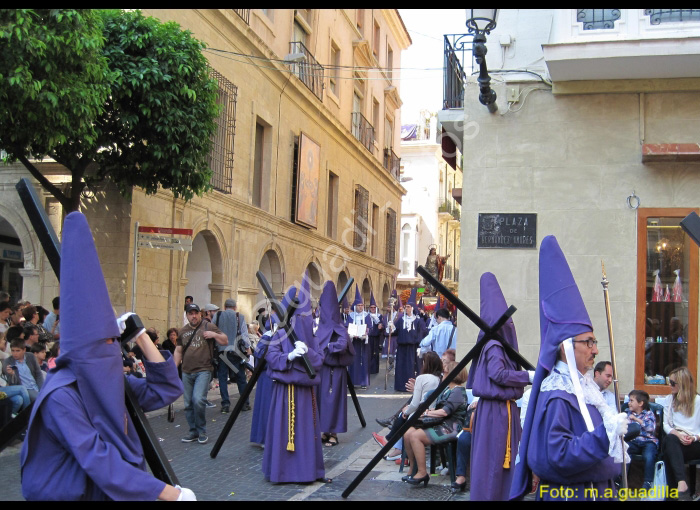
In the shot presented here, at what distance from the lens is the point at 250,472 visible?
882cm

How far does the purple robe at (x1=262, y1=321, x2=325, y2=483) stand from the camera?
8164 millimetres

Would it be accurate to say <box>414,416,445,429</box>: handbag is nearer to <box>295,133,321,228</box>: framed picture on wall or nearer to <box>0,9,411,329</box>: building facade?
<box>0,9,411,329</box>: building facade

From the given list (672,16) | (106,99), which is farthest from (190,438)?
(672,16)

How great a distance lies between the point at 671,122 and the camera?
10188 millimetres

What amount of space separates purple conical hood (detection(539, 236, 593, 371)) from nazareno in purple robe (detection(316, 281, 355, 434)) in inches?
257

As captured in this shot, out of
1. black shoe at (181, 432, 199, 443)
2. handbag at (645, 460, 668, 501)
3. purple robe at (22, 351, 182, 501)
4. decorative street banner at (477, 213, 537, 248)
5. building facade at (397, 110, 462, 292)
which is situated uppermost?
building facade at (397, 110, 462, 292)

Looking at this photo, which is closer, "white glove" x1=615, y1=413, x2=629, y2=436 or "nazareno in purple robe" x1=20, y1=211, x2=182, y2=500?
"nazareno in purple robe" x1=20, y1=211, x2=182, y2=500

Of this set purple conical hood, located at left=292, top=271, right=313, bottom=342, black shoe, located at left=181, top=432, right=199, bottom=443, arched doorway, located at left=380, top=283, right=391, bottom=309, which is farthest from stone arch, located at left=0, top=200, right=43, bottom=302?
arched doorway, located at left=380, top=283, right=391, bottom=309

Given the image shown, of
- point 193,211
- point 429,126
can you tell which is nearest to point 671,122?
point 193,211

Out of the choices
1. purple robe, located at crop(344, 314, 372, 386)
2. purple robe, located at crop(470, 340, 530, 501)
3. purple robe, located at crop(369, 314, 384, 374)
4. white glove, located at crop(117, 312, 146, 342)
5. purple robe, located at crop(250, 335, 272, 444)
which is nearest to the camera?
white glove, located at crop(117, 312, 146, 342)

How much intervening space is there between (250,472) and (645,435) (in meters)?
4.47

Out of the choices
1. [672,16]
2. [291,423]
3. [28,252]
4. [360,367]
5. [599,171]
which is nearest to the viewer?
[291,423]

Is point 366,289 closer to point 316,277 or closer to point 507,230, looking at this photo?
point 316,277

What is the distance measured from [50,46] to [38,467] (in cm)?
870
